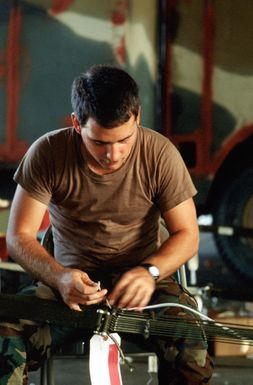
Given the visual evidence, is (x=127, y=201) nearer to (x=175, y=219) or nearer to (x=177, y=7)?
(x=175, y=219)

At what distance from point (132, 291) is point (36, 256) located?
1.00ft

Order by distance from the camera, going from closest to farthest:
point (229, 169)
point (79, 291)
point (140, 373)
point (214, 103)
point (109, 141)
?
point (79, 291), point (109, 141), point (140, 373), point (214, 103), point (229, 169)

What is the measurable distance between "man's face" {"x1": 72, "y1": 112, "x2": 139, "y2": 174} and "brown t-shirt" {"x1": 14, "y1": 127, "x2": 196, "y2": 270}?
9 centimetres

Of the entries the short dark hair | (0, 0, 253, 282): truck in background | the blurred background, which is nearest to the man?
the short dark hair

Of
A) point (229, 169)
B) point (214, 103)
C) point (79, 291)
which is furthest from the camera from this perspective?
point (229, 169)

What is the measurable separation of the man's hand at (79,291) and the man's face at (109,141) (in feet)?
1.05

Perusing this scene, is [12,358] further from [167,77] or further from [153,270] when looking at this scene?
[167,77]

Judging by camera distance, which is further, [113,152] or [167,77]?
[167,77]

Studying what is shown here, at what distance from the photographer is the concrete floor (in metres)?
3.50

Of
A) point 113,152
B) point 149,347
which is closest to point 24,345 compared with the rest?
point 149,347

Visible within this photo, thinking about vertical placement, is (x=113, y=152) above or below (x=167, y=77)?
above

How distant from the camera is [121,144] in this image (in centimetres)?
215

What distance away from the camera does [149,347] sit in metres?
2.22

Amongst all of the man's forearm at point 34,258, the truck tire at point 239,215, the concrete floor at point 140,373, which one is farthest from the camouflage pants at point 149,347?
the truck tire at point 239,215
